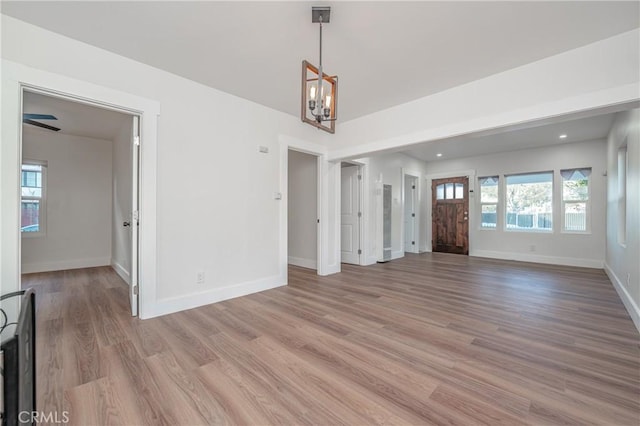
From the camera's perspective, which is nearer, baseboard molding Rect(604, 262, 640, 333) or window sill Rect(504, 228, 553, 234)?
baseboard molding Rect(604, 262, 640, 333)

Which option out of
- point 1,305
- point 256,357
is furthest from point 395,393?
point 1,305

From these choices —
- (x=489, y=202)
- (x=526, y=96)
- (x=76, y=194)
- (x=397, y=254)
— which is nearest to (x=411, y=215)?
(x=397, y=254)

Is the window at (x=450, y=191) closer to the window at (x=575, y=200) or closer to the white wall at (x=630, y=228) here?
the window at (x=575, y=200)

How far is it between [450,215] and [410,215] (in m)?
1.08

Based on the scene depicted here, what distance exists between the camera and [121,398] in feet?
5.15

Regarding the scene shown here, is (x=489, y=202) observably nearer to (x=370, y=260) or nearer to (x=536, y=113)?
(x=370, y=260)

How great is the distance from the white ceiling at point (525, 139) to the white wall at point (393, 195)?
488 millimetres

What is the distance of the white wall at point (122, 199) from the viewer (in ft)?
13.5

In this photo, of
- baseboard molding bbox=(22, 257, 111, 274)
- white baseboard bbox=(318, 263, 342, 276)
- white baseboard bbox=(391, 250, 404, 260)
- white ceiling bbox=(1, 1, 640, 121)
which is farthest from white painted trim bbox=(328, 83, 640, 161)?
baseboard molding bbox=(22, 257, 111, 274)

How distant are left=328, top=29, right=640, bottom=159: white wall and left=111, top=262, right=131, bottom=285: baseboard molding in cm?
423

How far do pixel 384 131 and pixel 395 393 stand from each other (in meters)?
3.22

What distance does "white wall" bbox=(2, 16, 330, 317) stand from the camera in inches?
84.3

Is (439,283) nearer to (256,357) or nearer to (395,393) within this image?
(395,393)

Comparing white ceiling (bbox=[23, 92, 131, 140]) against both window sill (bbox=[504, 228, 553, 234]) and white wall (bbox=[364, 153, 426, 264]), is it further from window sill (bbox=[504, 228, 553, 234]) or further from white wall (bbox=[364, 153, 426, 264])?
window sill (bbox=[504, 228, 553, 234])
